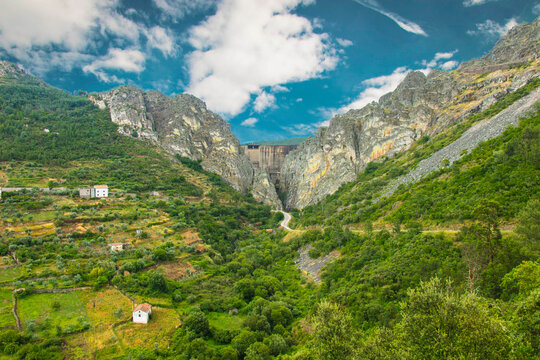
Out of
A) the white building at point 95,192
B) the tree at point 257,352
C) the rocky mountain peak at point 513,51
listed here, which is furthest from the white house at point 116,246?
the rocky mountain peak at point 513,51

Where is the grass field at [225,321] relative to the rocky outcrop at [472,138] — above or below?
below

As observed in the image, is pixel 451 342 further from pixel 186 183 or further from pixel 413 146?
pixel 186 183

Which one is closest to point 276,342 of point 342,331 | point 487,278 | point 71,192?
point 342,331

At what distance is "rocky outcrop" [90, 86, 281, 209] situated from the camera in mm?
104750

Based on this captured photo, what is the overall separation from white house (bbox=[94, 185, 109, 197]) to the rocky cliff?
6195 centimetres

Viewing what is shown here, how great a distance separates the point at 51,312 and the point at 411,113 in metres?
87.0

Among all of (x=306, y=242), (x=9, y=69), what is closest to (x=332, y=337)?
(x=306, y=242)

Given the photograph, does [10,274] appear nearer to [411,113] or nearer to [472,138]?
[472,138]

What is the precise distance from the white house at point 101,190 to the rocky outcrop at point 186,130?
45288mm

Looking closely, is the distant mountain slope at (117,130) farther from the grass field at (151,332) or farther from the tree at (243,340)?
the tree at (243,340)

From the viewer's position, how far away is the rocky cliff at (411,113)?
61812 mm

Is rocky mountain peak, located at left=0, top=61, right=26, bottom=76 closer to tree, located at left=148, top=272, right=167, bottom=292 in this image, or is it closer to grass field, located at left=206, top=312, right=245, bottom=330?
tree, located at left=148, top=272, right=167, bottom=292

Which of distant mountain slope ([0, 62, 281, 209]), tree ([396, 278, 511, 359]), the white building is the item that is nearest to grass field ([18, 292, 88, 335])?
the white building

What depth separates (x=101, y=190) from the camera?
2333 inches
